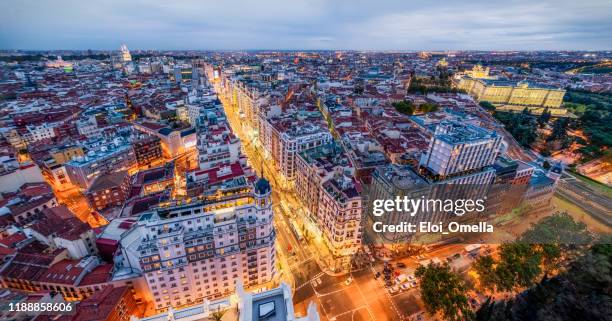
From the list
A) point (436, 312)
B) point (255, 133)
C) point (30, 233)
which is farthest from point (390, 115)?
point (30, 233)

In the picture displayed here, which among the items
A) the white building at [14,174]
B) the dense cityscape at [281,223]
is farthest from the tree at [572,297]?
the white building at [14,174]

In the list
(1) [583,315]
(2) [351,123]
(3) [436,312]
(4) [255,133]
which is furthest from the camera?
(4) [255,133]

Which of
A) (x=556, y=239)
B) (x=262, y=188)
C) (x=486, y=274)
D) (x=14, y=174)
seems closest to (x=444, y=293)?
(x=486, y=274)

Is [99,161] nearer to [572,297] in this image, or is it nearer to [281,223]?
[281,223]

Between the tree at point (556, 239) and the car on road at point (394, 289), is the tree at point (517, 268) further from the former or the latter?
the car on road at point (394, 289)

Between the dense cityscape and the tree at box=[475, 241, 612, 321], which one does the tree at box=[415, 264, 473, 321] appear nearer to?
the dense cityscape

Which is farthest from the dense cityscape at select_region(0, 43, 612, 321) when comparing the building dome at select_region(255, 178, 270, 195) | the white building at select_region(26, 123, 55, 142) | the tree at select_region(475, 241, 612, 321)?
the white building at select_region(26, 123, 55, 142)

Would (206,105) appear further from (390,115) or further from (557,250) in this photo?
(557,250)
